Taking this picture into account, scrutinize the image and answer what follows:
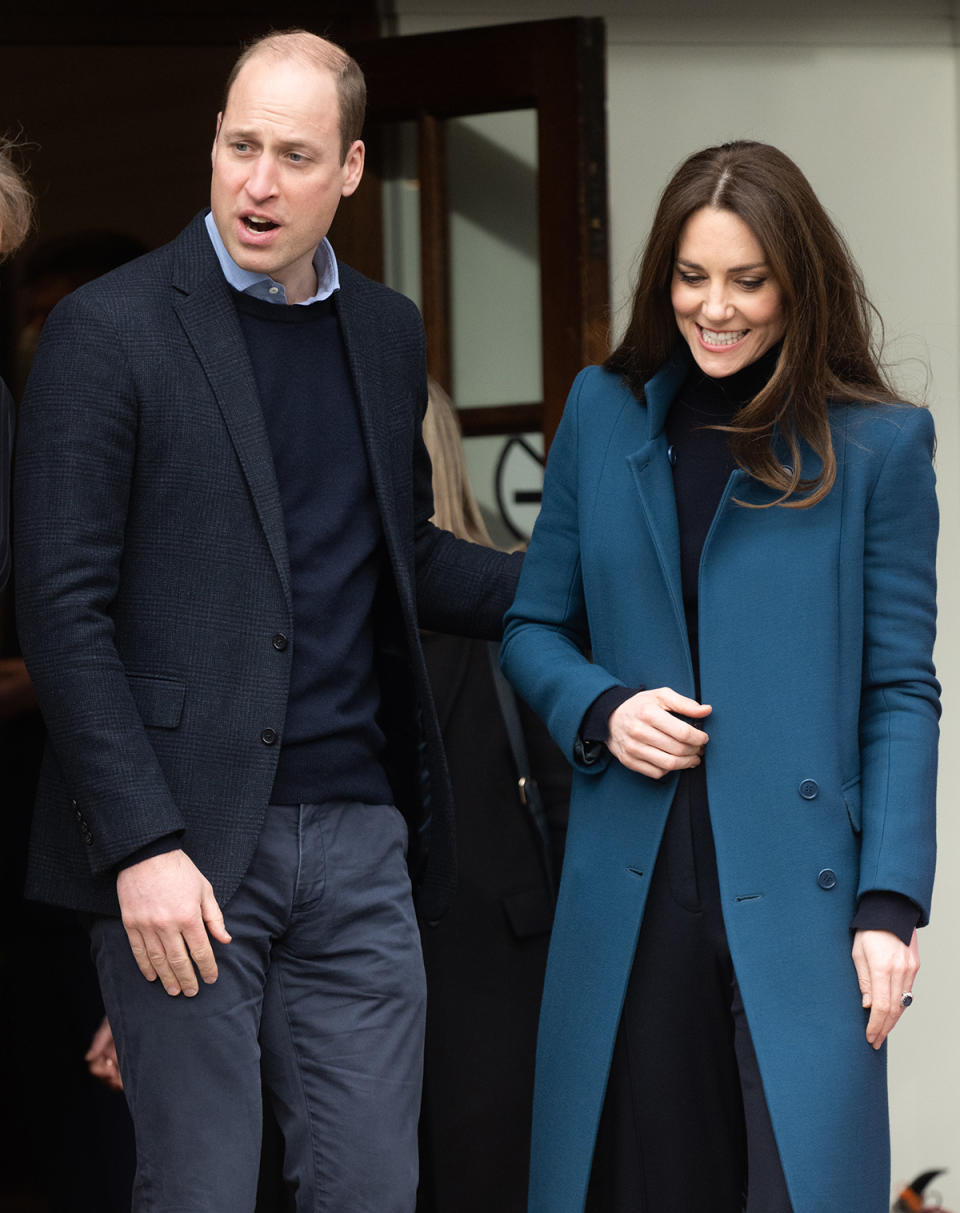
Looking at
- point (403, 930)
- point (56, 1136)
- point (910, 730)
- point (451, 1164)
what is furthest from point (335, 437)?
point (56, 1136)

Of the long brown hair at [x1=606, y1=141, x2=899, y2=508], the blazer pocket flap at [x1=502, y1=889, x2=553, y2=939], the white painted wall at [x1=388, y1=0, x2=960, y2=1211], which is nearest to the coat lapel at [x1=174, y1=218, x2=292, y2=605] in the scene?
the long brown hair at [x1=606, y1=141, x2=899, y2=508]

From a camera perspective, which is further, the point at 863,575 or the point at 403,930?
the point at 403,930

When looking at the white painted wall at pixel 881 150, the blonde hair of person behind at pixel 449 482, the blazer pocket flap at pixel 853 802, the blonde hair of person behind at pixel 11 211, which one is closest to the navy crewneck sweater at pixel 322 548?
the blonde hair of person behind at pixel 11 211

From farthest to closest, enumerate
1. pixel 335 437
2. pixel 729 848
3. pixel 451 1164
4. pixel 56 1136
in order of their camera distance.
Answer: pixel 56 1136, pixel 451 1164, pixel 335 437, pixel 729 848

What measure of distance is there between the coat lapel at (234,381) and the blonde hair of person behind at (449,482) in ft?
2.92

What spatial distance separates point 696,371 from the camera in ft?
7.73

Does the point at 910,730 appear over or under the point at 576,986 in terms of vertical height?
over

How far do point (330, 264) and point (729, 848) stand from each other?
38.5 inches

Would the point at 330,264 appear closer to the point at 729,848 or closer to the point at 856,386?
the point at 856,386

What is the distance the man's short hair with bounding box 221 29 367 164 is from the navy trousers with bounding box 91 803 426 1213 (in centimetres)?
93

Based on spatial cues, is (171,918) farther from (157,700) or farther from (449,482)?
(449,482)

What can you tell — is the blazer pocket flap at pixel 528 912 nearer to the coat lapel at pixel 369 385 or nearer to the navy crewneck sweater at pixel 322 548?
the navy crewneck sweater at pixel 322 548

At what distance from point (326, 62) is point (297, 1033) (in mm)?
1292

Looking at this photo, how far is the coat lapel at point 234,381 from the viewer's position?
7.16 feet
